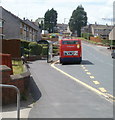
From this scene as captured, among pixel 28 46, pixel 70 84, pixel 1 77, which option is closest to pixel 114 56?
pixel 28 46

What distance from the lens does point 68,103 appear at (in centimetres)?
974

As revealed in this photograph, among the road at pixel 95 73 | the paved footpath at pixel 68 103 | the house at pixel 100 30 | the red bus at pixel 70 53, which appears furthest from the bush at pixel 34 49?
the house at pixel 100 30

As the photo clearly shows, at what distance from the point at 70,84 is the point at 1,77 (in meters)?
5.14

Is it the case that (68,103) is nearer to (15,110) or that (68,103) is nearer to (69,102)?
(69,102)

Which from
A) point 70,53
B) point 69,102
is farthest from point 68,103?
point 70,53

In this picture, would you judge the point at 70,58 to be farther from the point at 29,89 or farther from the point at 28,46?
the point at 29,89

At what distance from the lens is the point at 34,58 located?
108 ft

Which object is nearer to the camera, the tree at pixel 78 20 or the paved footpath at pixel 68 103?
the paved footpath at pixel 68 103

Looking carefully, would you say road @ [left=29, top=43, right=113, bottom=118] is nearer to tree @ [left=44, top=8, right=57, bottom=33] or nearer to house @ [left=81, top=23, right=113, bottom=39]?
tree @ [left=44, top=8, right=57, bottom=33]

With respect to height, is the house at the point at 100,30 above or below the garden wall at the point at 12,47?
above

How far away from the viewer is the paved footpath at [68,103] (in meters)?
8.33

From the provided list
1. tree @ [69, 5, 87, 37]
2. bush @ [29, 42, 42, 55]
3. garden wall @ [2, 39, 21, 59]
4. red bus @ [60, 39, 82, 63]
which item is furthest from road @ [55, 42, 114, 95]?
tree @ [69, 5, 87, 37]

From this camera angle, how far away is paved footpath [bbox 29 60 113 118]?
8.33 m

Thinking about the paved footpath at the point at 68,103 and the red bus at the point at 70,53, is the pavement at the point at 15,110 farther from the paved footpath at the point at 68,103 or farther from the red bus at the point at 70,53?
the red bus at the point at 70,53
